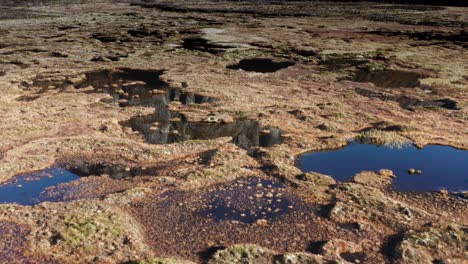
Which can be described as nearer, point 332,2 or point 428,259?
point 428,259

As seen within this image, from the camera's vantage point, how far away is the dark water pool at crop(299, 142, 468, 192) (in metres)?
12.0

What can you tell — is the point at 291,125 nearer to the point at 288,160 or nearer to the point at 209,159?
the point at 288,160

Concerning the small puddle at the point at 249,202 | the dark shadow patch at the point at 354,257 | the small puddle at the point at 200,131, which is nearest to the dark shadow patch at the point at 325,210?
the small puddle at the point at 249,202

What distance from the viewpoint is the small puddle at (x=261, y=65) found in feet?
84.8

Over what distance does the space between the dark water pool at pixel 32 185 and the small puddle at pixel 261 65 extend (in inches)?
597

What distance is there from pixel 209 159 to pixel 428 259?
6.38 m

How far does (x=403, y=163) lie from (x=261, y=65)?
49.4ft

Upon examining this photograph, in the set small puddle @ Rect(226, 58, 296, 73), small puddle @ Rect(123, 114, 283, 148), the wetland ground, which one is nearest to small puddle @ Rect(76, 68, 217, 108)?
the wetland ground

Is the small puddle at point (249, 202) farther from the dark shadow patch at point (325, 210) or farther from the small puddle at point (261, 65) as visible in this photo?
the small puddle at point (261, 65)

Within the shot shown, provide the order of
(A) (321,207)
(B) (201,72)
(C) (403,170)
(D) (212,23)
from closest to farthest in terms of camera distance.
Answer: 1. (A) (321,207)
2. (C) (403,170)
3. (B) (201,72)
4. (D) (212,23)

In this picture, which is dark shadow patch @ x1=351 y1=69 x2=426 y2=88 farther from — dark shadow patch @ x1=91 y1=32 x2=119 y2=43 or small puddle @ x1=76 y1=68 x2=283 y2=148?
dark shadow patch @ x1=91 y1=32 x2=119 y2=43

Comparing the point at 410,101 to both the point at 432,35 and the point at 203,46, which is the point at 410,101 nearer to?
the point at 203,46

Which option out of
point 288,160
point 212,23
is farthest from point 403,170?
point 212,23

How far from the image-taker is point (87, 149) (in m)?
13.7
